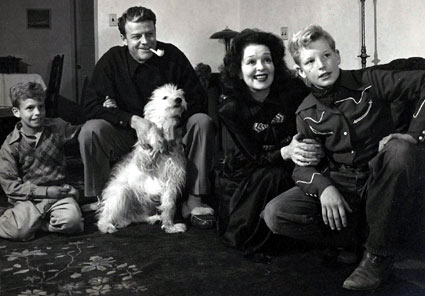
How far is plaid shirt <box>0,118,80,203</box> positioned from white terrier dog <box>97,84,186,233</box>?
0.31 meters

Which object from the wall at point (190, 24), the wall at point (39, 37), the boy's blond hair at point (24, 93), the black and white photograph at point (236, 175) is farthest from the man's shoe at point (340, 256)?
the wall at point (39, 37)

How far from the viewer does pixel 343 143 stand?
76.4 inches

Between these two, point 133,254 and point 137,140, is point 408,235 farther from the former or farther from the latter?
point 137,140

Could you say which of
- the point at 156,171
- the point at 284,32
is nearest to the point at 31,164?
the point at 156,171

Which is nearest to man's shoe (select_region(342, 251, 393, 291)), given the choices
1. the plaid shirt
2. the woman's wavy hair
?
the woman's wavy hair

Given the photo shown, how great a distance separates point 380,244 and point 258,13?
4.34m

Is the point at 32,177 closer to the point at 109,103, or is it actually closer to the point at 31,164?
the point at 31,164

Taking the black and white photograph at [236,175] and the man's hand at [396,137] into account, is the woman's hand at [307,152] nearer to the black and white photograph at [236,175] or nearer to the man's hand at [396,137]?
the black and white photograph at [236,175]

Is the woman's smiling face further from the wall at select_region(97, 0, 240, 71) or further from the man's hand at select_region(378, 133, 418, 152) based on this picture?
the wall at select_region(97, 0, 240, 71)

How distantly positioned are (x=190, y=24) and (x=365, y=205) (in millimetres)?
4761

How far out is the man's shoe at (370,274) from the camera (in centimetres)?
179

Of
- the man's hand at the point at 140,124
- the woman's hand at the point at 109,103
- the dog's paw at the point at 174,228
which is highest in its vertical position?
the woman's hand at the point at 109,103

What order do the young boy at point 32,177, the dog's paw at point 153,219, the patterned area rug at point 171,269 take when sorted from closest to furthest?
the patterned area rug at point 171,269, the young boy at point 32,177, the dog's paw at point 153,219

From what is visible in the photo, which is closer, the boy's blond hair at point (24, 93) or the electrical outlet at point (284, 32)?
the boy's blond hair at point (24, 93)
